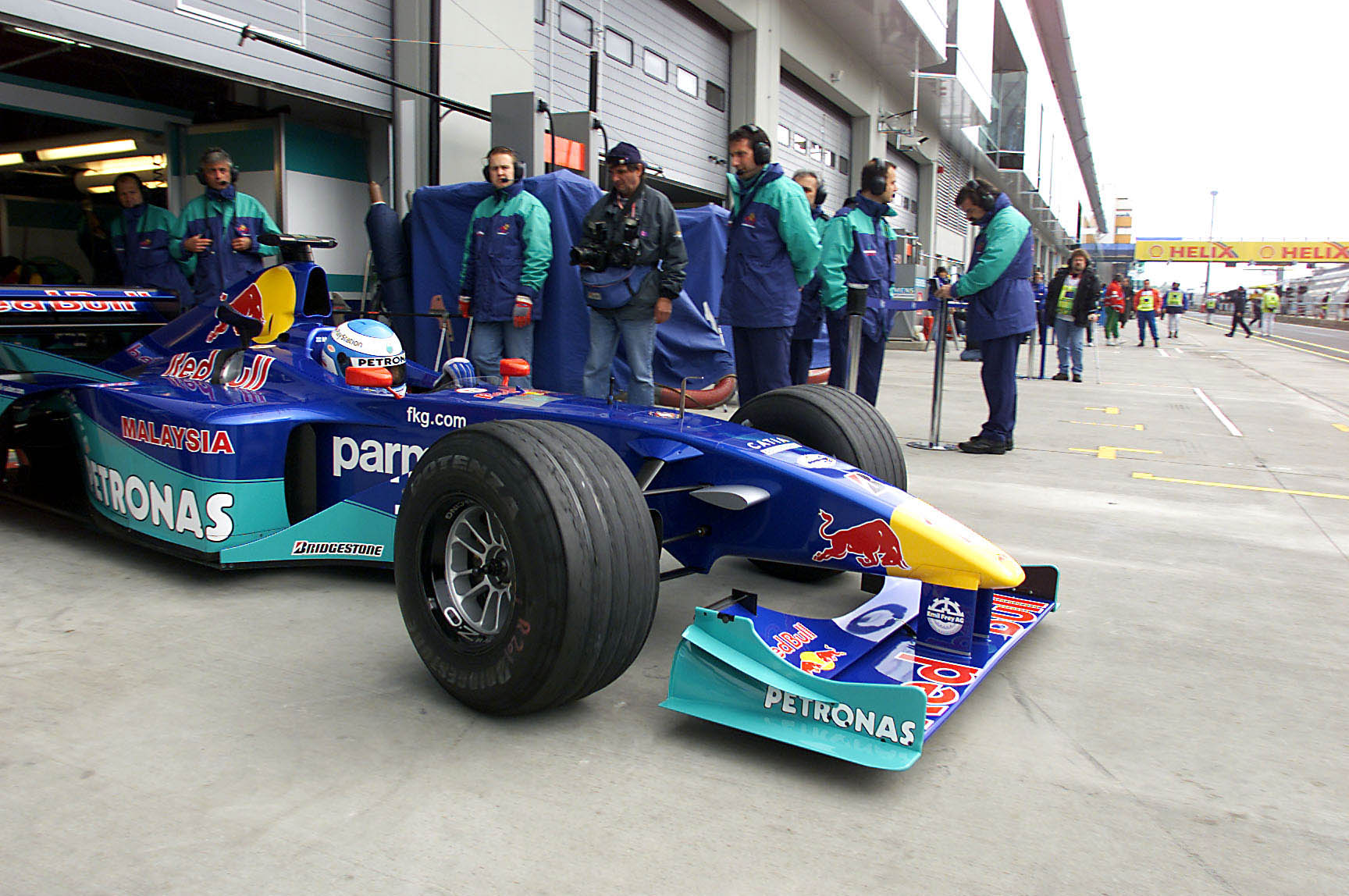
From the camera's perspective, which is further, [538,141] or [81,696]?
[538,141]

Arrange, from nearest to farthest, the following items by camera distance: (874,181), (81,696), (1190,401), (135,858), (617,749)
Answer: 1. (135,858)
2. (617,749)
3. (81,696)
4. (874,181)
5. (1190,401)

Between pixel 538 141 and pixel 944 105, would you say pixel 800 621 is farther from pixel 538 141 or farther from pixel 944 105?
pixel 944 105

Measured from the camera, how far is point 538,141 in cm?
827

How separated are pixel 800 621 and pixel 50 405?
3.40 meters

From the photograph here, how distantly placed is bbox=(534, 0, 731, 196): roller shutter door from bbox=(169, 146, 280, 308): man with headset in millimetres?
4686

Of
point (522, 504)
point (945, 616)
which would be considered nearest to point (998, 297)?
point (945, 616)

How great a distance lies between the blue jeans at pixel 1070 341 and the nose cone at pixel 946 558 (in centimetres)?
1158

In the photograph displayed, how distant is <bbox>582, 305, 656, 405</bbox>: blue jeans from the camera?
5.50 m

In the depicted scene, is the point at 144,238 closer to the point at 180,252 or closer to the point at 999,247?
the point at 180,252

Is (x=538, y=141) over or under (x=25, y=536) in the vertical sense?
over

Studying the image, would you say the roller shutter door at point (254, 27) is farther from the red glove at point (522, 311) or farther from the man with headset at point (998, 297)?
the man with headset at point (998, 297)

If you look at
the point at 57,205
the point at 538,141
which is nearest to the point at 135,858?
the point at 538,141

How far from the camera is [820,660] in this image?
7.94ft

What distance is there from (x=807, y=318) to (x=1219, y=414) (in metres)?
5.57
